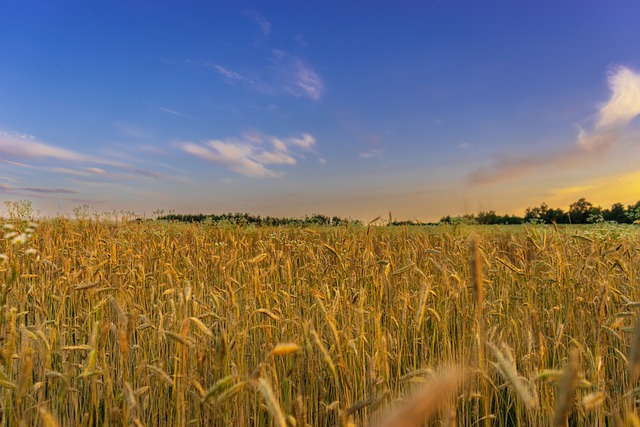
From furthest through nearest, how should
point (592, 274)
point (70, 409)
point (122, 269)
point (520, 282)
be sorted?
point (122, 269) < point (520, 282) < point (592, 274) < point (70, 409)

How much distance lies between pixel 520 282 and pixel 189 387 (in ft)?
11.2

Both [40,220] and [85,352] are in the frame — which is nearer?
[85,352]

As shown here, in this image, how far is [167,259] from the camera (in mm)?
5582

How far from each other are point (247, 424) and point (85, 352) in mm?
1851

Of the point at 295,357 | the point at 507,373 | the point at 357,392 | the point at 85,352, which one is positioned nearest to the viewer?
the point at 507,373

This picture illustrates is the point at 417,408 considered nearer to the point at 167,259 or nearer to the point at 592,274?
the point at 592,274

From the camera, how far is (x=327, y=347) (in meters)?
3.36

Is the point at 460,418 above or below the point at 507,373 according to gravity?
below

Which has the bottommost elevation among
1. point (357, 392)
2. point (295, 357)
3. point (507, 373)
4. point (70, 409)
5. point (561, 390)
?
point (70, 409)

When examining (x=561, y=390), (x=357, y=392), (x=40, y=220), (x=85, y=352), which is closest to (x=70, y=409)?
(x=85, y=352)

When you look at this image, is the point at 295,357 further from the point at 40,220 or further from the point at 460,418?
the point at 40,220

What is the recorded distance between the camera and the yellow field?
1.65m

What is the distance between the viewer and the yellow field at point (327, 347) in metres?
1.65

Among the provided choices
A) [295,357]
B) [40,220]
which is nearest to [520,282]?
[295,357]
